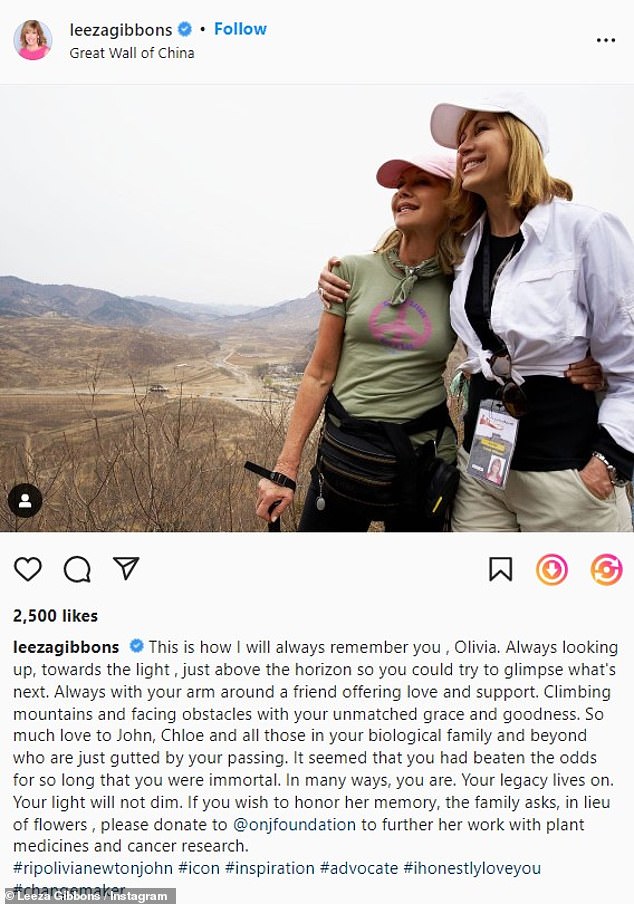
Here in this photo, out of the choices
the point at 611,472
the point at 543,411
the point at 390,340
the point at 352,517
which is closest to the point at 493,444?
the point at 543,411

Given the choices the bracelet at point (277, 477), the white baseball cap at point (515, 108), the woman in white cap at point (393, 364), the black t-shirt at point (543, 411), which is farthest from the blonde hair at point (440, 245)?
the bracelet at point (277, 477)

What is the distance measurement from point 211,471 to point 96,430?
1.89 ft

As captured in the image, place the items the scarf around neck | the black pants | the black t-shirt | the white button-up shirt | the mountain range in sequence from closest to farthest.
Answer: the white button-up shirt < the black t-shirt < the scarf around neck < the black pants < the mountain range

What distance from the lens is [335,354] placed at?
5.98 ft

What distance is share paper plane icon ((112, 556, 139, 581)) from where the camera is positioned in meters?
1.74

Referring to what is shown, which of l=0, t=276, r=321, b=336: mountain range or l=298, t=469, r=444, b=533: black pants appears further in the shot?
l=0, t=276, r=321, b=336: mountain range

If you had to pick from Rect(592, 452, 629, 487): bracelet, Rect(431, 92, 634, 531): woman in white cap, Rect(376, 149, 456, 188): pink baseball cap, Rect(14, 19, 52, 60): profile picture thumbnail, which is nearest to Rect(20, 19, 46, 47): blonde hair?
Rect(14, 19, 52, 60): profile picture thumbnail

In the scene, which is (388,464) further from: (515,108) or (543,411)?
(515,108)

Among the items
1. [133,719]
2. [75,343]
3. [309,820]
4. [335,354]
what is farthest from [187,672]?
[75,343]

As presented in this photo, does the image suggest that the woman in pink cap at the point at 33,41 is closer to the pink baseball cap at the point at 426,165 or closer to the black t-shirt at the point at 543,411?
the pink baseball cap at the point at 426,165

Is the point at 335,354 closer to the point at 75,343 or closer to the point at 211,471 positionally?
the point at 211,471

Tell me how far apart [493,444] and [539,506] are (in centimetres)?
19

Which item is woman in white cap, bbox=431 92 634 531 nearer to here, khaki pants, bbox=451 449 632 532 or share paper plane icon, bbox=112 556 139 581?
khaki pants, bbox=451 449 632 532

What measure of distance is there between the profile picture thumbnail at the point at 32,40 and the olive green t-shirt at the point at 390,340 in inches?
40.1
